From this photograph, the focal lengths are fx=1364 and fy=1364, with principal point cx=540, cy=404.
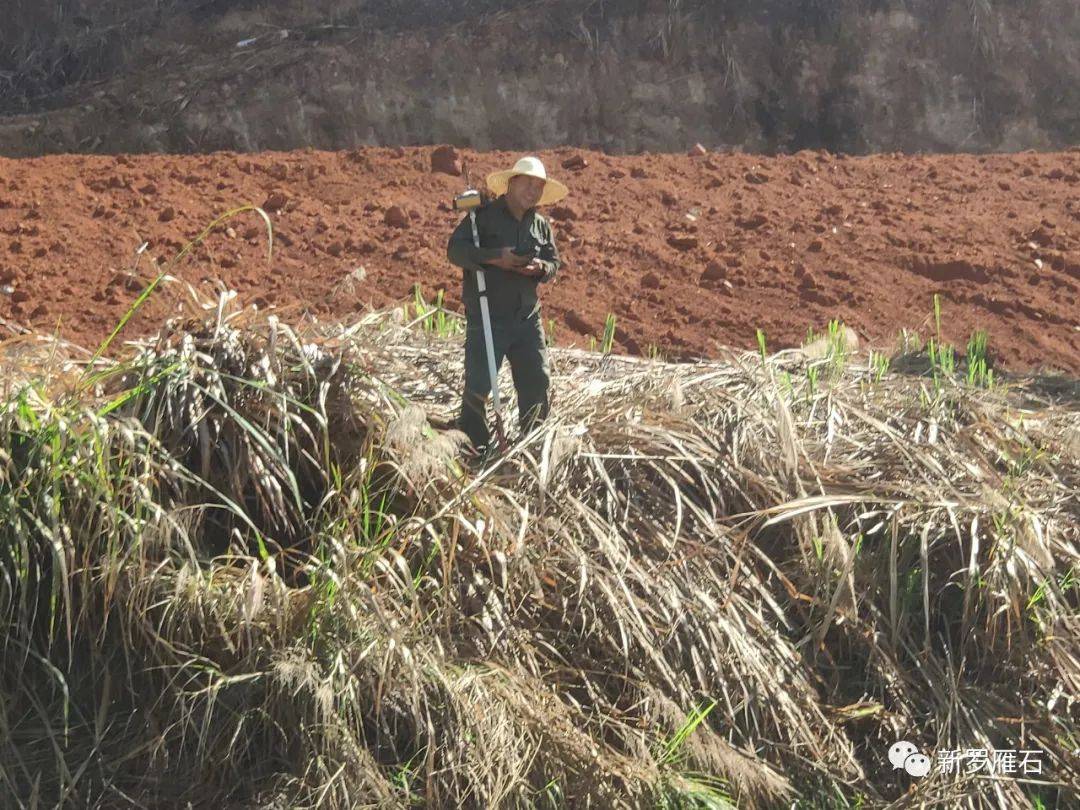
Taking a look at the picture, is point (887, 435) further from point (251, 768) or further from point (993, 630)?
point (251, 768)

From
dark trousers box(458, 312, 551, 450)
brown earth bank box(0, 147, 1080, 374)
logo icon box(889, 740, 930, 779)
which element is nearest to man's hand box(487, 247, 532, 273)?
dark trousers box(458, 312, 551, 450)

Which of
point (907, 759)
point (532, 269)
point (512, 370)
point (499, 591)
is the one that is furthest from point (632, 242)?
point (907, 759)

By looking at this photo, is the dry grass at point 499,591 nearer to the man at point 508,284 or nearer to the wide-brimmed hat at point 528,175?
the man at point 508,284

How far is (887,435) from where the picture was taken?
5.34 metres

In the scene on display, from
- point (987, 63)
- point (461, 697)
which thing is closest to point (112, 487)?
point (461, 697)

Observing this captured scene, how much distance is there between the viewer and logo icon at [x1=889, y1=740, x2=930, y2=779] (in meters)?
4.50

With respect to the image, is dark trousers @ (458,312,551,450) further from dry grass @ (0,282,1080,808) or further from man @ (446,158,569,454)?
dry grass @ (0,282,1080,808)

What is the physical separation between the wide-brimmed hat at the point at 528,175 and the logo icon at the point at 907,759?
238cm

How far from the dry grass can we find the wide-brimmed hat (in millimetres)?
789

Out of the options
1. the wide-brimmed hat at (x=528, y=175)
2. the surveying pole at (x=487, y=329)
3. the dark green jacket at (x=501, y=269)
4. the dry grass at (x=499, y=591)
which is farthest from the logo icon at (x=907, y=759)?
the wide-brimmed hat at (x=528, y=175)

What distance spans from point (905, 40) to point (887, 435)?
1004 centimetres

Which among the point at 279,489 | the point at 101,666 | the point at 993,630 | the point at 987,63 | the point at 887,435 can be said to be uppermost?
the point at 279,489

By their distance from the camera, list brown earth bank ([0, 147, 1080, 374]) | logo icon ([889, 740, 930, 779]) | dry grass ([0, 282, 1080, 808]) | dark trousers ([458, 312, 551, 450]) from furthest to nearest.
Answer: brown earth bank ([0, 147, 1080, 374]) < dark trousers ([458, 312, 551, 450]) < logo icon ([889, 740, 930, 779]) < dry grass ([0, 282, 1080, 808])

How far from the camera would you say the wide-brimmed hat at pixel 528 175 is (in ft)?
16.6
